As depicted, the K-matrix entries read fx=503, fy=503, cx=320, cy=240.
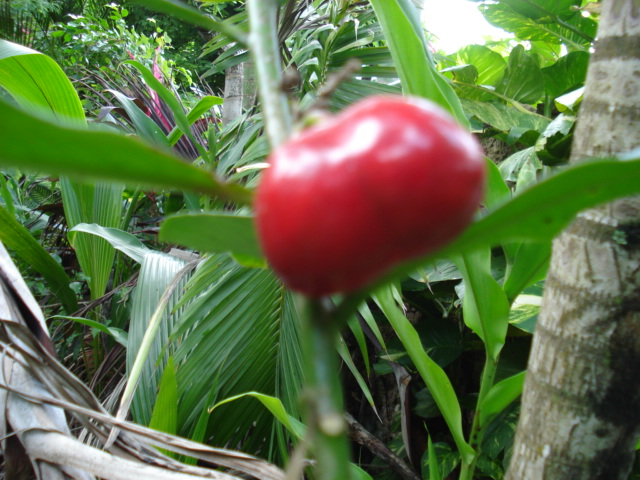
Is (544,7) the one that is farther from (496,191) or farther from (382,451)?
(382,451)

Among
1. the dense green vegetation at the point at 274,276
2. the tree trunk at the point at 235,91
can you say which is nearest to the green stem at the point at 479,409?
the dense green vegetation at the point at 274,276

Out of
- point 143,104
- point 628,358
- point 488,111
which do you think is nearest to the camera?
point 628,358

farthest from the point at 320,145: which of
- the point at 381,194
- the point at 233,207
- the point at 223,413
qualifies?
the point at 233,207

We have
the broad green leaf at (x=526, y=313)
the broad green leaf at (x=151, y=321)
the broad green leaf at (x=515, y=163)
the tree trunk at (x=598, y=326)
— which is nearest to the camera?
the tree trunk at (x=598, y=326)

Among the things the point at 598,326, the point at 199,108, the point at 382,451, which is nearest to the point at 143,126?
the point at 199,108

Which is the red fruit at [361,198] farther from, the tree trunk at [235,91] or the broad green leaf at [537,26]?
the tree trunk at [235,91]

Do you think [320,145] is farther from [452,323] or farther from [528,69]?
[528,69]
